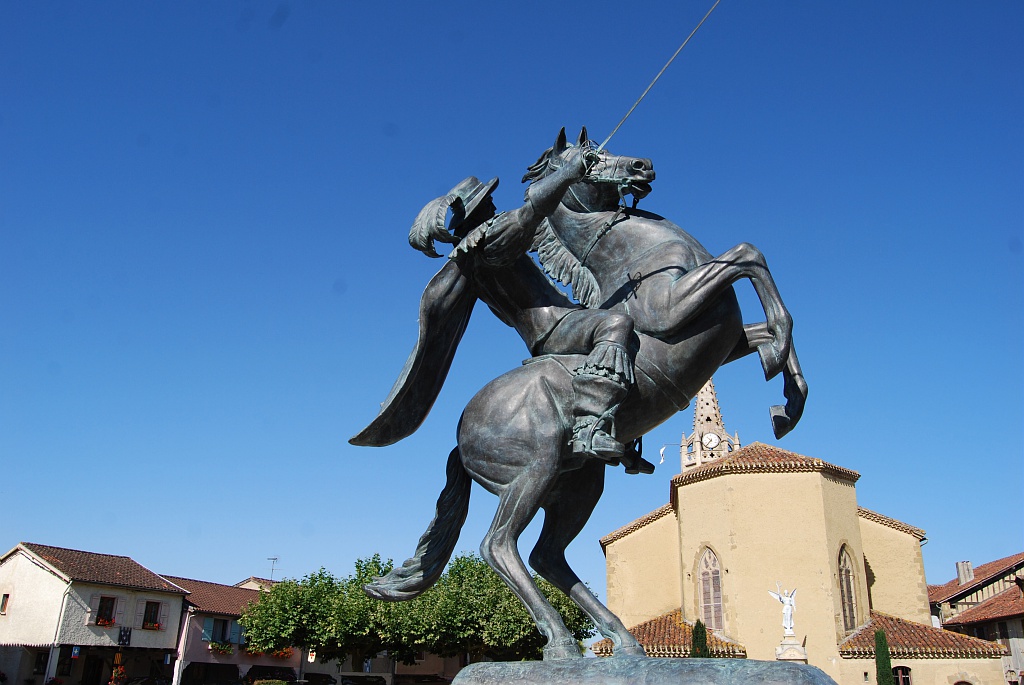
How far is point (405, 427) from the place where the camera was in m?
4.94

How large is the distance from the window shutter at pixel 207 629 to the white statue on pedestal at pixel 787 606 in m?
31.8

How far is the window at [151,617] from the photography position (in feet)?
142

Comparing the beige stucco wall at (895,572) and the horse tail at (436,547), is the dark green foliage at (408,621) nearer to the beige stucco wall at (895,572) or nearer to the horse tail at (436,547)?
the beige stucco wall at (895,572)

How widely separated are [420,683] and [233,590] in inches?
579

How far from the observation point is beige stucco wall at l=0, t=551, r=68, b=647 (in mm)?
39938

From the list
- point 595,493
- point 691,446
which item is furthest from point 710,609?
point 691,446

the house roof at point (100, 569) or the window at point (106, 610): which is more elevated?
the house roof at point (100, 569)

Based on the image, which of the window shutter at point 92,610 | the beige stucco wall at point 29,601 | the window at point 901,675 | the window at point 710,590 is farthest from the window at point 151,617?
the window at point 901,675

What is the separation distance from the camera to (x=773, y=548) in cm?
3388

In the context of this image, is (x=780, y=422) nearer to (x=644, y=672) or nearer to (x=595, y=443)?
(x=595, y=443)

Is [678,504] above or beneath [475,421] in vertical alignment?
above

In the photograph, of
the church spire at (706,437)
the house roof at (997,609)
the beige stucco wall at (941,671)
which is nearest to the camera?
the beige stucco wall at (941,671)

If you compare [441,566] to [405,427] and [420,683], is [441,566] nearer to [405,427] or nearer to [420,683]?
[405,427]

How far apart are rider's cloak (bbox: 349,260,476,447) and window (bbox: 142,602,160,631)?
4472cm
